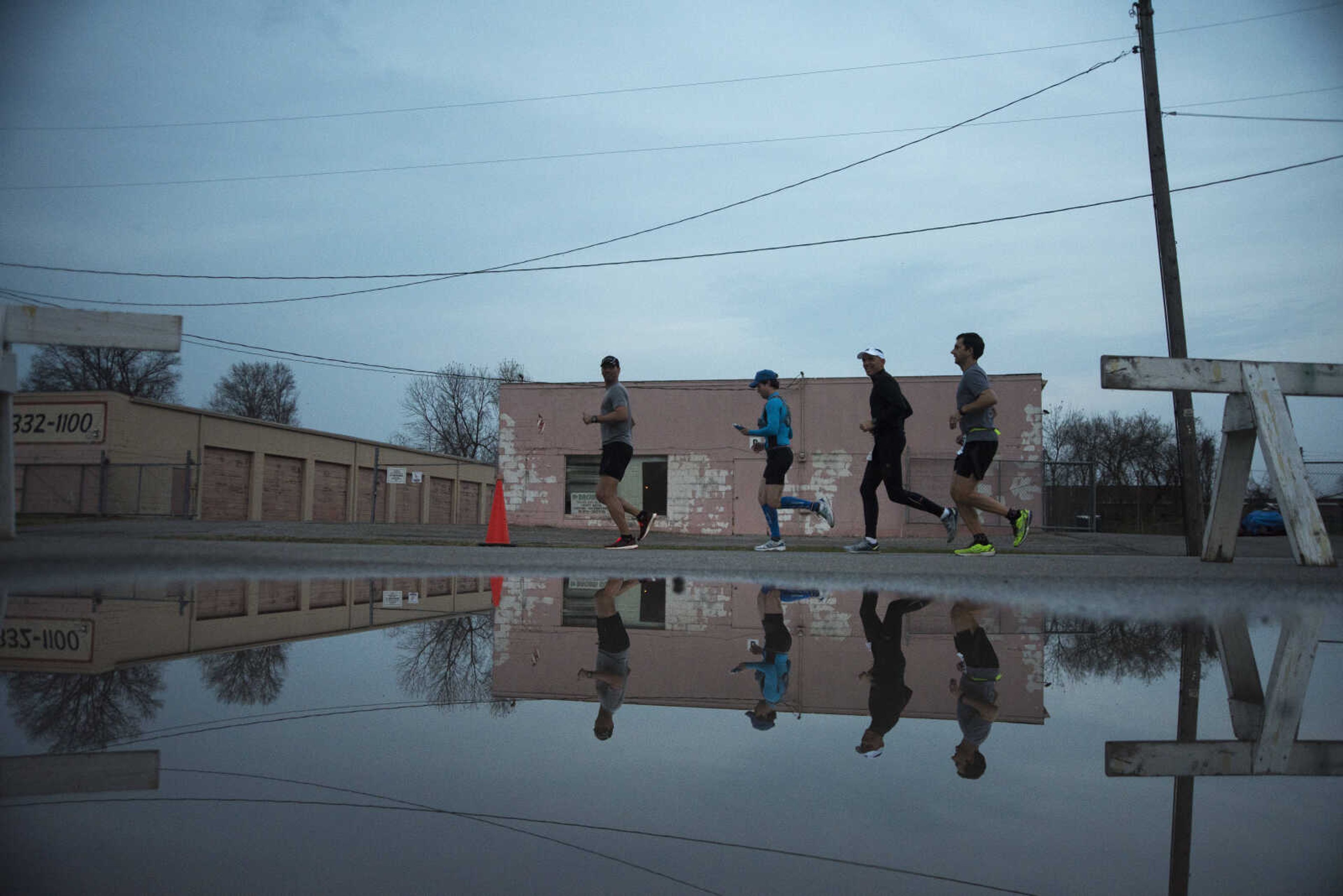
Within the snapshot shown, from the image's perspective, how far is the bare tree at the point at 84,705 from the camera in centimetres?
212

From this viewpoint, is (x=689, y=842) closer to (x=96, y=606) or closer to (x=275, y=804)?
(x=275, y=804)

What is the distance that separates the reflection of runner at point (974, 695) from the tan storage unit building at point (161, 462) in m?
23.7

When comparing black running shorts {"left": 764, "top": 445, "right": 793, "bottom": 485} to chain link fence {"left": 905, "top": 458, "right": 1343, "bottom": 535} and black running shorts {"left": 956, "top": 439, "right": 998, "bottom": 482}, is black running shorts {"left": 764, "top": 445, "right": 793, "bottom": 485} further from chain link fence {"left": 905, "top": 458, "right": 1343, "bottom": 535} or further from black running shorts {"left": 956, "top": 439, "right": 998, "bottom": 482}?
chain link fence {"left": 905, "top": 458, "right": 1343, "bottom": 535}

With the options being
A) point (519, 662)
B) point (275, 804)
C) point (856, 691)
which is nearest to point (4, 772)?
point (275, 804)

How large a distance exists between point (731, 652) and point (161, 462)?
3557 centimetres

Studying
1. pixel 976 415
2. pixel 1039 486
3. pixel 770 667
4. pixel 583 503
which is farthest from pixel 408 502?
pixel 770 667

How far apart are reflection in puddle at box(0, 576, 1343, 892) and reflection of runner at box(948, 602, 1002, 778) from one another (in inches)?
0.7

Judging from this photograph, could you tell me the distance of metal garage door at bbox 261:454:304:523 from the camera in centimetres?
3716

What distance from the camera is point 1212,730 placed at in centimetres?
240

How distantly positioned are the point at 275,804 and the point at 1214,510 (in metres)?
8.39

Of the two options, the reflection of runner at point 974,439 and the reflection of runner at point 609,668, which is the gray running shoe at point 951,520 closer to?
the reflection of runner at point 974,439

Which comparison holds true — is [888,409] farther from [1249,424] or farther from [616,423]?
[1249,424]

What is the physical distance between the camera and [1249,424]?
24.9 ft

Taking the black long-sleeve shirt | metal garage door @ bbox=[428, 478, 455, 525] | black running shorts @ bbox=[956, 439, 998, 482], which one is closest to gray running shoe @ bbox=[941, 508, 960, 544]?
the black long-sleeve shirt
